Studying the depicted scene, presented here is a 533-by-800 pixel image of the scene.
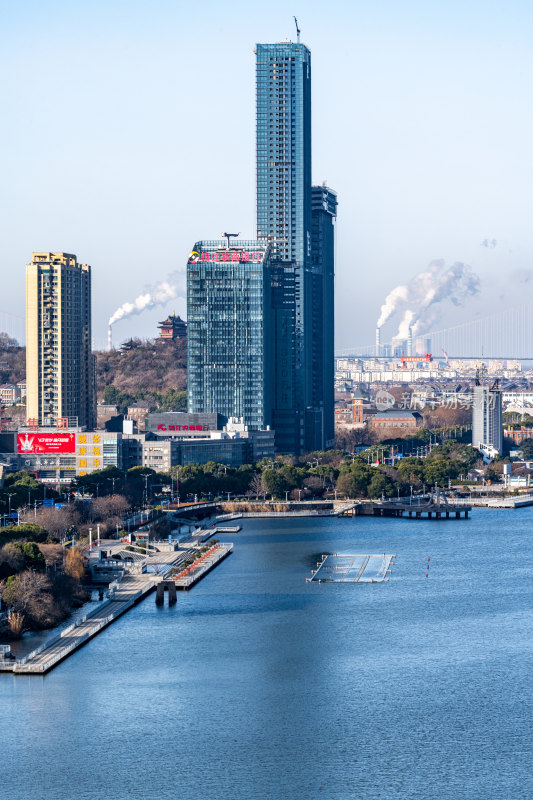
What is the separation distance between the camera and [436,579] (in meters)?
46.0

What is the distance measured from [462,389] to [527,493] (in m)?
78.9

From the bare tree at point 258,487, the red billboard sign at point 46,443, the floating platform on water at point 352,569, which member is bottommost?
the floating platform on water at point 352,569

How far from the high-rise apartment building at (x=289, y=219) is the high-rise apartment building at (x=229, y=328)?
3.85 meters

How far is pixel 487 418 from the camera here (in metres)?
96.4

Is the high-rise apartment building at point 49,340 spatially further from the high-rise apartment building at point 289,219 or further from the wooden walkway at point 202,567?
the wooden walkway at point 202,567

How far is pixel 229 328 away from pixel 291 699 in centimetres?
5220

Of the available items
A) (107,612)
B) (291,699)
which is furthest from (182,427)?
(291,699)

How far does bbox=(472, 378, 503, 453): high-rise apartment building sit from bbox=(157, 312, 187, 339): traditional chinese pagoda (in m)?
33.1

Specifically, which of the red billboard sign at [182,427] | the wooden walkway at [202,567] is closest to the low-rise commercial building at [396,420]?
the red billboard sign at [182,427]

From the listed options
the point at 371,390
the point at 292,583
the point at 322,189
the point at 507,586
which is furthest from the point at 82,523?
the point at 371,390

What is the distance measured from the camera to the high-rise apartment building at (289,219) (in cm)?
8700

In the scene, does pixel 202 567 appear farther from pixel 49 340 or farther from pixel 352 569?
pixel 49 340

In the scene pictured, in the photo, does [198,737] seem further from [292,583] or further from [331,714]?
[292,583]

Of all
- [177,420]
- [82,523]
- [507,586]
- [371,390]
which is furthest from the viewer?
[371,390]
